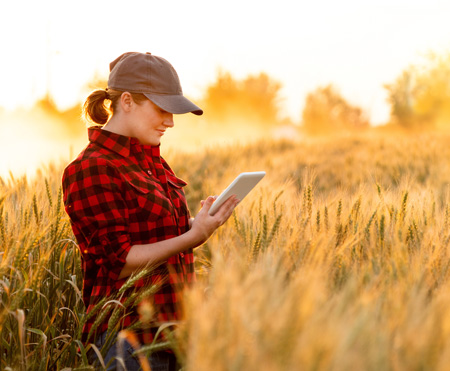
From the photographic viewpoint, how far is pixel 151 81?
6.56ft

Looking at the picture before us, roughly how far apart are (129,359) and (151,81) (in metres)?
1.02

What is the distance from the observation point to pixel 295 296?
3.21 ft

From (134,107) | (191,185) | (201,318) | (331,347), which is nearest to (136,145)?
(134,107)

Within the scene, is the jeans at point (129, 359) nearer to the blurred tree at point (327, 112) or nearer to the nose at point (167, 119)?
the nose at point (167, 119)

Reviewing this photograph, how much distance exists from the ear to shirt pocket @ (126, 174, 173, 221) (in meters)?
0.27

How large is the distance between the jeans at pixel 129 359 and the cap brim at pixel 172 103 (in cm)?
84

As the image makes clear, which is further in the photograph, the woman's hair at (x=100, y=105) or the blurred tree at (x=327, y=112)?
the blurred tree at (x=327, y=112)

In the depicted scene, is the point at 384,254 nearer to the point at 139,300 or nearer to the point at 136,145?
the point at 139,300

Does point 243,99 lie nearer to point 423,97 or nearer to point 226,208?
point 423,97

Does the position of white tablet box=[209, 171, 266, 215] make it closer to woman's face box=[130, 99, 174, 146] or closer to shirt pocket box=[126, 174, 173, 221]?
shirt pocket box=[126, 174, 173, 221]

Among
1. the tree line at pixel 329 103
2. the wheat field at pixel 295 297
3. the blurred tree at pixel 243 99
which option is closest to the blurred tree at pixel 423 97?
the tree line at pixel 329 103

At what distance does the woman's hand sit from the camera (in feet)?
6.32

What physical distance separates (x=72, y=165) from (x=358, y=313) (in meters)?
1.20

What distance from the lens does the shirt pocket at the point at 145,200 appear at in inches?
74.9
